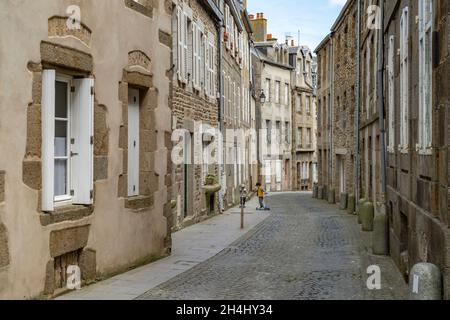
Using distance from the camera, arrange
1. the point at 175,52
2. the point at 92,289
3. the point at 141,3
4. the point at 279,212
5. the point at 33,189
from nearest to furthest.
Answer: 1. the point at 33,189
2. the point at 92,289
3. the point at 141,3
4. the point at 175,52
5. the point at 279,212

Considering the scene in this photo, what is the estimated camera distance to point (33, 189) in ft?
21.2

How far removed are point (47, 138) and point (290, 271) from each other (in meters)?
4.45

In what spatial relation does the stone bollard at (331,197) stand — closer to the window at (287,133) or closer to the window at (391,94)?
the window at (391,94)

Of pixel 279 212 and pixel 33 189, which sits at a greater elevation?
pixel 33 189

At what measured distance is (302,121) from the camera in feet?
147

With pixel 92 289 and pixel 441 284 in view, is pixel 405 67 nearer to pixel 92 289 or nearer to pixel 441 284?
pixel 441 284

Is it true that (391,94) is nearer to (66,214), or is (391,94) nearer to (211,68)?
(66,214)

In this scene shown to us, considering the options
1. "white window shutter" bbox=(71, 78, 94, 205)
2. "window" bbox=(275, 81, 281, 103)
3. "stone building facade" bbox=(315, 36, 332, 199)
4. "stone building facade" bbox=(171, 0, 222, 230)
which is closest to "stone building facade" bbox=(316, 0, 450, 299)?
"white window shutter" bbox=(71, 78, 94, 205)

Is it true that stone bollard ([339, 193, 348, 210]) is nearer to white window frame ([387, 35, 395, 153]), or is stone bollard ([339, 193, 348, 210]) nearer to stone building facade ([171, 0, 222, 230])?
stone building facade ([171, 0, 222, 230])

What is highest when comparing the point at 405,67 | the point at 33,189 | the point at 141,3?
the point at 141,3

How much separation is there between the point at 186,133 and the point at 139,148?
241 inches

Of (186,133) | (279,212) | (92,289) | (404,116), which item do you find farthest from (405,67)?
(279,212)

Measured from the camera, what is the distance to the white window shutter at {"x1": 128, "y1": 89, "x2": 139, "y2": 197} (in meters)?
9.39

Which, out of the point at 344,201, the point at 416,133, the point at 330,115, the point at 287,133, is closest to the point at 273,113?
the point at 287,133
